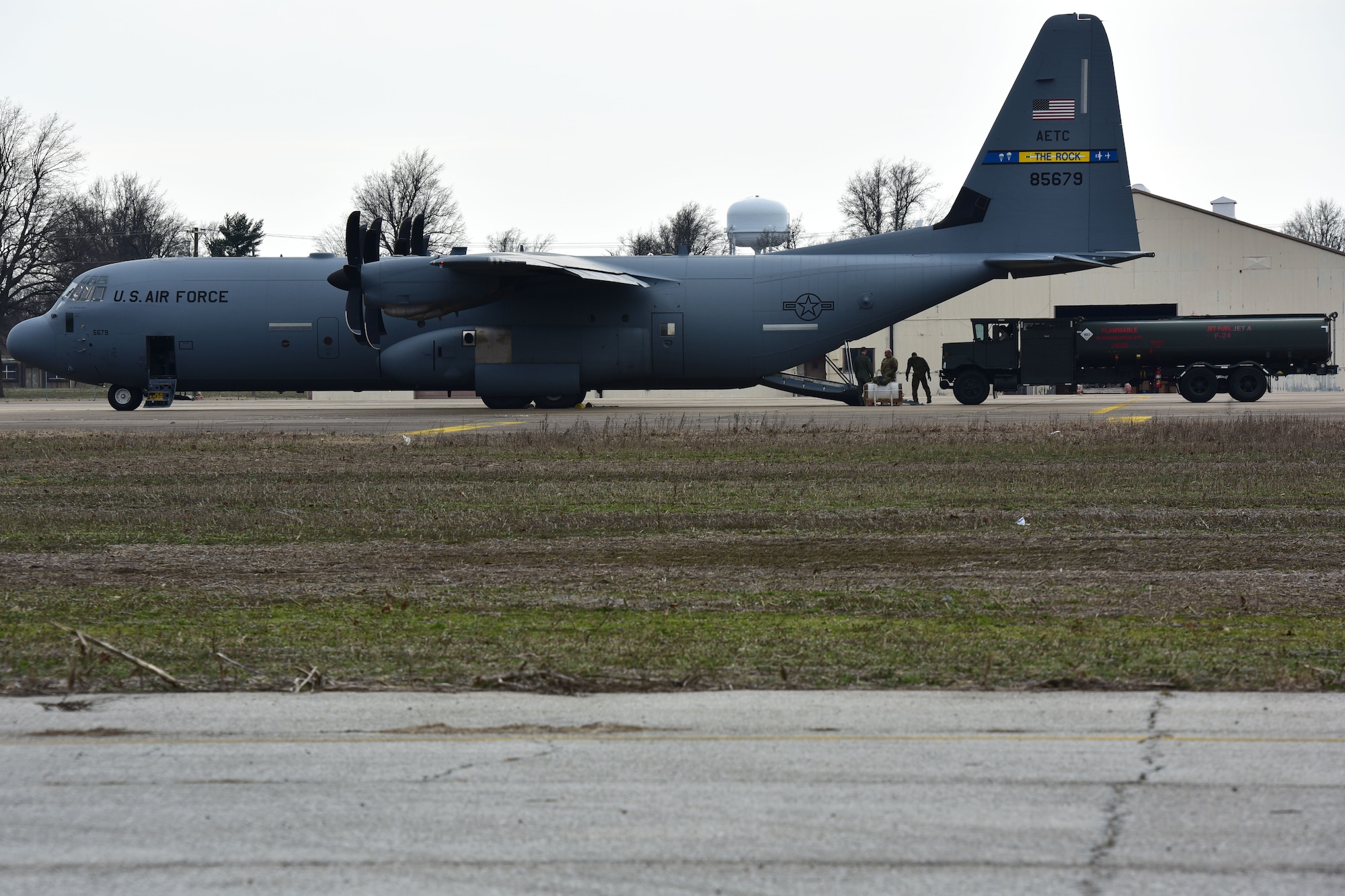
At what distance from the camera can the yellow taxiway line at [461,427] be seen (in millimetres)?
25514

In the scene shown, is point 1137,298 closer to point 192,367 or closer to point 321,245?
point 192,367

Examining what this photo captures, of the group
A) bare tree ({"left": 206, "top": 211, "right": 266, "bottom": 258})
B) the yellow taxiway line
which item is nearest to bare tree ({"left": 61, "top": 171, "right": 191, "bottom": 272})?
bare tree ({"left": 206, "top": 211, "right": 266, "bottom": 258})

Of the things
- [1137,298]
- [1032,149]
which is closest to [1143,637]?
[1032,149]

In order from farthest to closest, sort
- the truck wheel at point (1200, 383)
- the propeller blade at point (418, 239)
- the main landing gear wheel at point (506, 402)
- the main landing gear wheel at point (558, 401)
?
1. the truck wheel at point (1200, 383)
2. the main landing gear wheel at point (558, 401)
3. the main landing gear wheel at point (506, 402)
4. the propeller blade at point (418, 239)

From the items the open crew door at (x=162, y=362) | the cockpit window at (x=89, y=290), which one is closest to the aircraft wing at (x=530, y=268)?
the open crew door at (x=162, y=362)

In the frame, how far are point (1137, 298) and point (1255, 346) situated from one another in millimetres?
23917

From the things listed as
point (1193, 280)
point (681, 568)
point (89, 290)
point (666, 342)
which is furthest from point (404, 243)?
point (1193, 280)

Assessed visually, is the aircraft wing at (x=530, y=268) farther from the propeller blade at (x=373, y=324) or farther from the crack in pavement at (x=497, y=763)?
the crack in pavement at (x=497, y=763)

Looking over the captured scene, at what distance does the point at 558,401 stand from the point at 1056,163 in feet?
49.7

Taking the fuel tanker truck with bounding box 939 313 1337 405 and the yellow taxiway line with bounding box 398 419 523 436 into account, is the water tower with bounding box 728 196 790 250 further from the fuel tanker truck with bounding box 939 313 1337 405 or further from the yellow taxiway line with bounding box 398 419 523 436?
the yellow taxiway line with bounding box 398 419 523 436

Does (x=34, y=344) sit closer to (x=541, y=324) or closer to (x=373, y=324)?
(x=373, y=324)

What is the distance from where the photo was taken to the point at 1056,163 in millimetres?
33531

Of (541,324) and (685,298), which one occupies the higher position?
(685,298)

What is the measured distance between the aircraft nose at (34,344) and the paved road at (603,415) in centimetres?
155
